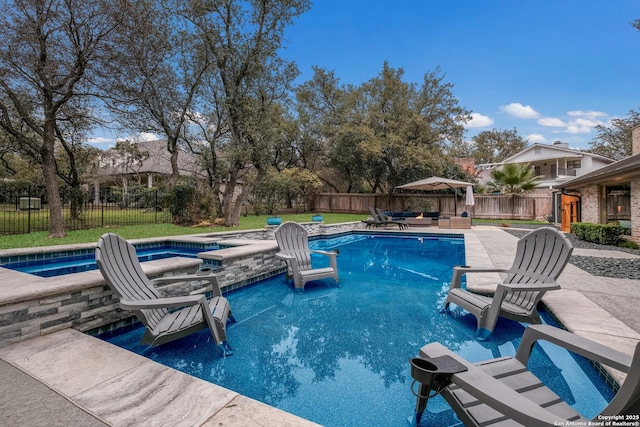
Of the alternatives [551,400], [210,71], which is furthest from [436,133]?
[551,400]

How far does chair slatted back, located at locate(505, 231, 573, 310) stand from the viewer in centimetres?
352

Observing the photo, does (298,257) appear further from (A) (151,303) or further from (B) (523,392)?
(B) (523,392)

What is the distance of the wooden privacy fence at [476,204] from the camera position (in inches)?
803

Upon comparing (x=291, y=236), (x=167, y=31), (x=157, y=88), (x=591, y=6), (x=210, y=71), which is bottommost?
(x=291, y=236)

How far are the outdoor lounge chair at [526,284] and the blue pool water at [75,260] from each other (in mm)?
5705

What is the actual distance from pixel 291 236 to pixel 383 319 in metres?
2.49

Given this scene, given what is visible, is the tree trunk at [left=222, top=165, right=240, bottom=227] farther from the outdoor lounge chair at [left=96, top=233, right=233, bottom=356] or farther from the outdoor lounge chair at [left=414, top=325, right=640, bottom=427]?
the outdoor lounge chair at [left=414, top=325, right=640, bottom=427]

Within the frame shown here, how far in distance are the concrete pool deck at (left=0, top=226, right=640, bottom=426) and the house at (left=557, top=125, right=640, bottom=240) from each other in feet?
26.4

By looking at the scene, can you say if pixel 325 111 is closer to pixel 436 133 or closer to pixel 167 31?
pixel 436 133

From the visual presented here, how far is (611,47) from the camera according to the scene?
17.9 meters

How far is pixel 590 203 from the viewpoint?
12141 millimetres

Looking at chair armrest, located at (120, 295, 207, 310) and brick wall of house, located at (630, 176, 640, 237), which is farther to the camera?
brick wall of house, located at (630, 176, 640, 237)

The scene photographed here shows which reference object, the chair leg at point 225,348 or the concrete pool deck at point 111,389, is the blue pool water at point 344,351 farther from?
the concrete pool deck at point 111,389

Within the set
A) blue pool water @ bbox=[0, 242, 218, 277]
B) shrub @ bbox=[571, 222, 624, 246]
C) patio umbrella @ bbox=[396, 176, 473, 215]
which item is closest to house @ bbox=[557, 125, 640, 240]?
shrub @ bbox=[571, 222, 624, 246]
